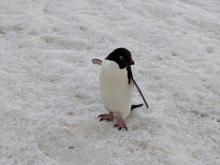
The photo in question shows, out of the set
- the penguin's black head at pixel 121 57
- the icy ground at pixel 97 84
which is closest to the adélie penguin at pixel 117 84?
the penguin's black head at pixel 121 57

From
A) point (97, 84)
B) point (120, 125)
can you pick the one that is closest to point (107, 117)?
point (120, 125)

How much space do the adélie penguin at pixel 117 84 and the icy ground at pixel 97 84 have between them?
111mm

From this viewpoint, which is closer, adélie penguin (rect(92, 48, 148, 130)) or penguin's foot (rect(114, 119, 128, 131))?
adélie penguin (rect(92, 48, 148, 130))

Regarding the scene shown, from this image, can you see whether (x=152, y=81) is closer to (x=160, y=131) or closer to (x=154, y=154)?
(x=160, y=131)

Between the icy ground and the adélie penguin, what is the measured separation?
0.36ft

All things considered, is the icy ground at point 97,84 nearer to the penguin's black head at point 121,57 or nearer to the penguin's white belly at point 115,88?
the penguin's white belly at point 115,88

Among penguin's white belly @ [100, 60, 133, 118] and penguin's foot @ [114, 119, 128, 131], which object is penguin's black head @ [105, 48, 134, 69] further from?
penguin's foot @ [114, 119, 128, 131]

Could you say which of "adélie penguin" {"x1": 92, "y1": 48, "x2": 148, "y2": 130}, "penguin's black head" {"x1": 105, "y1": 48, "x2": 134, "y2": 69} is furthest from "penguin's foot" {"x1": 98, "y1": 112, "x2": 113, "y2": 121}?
"penguin's black head" {"x1": 105, "y1": 48, "x2": 134, "y2": 69}

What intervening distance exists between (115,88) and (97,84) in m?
0.67

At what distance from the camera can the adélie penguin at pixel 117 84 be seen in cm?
263

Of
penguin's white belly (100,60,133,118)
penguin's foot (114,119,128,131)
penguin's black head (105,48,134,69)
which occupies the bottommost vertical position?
penguin's foot (114,119,128,131)

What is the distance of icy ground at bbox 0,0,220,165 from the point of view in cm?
270

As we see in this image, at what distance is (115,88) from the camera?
273 cm

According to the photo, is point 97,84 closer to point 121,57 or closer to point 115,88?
point 115,88
